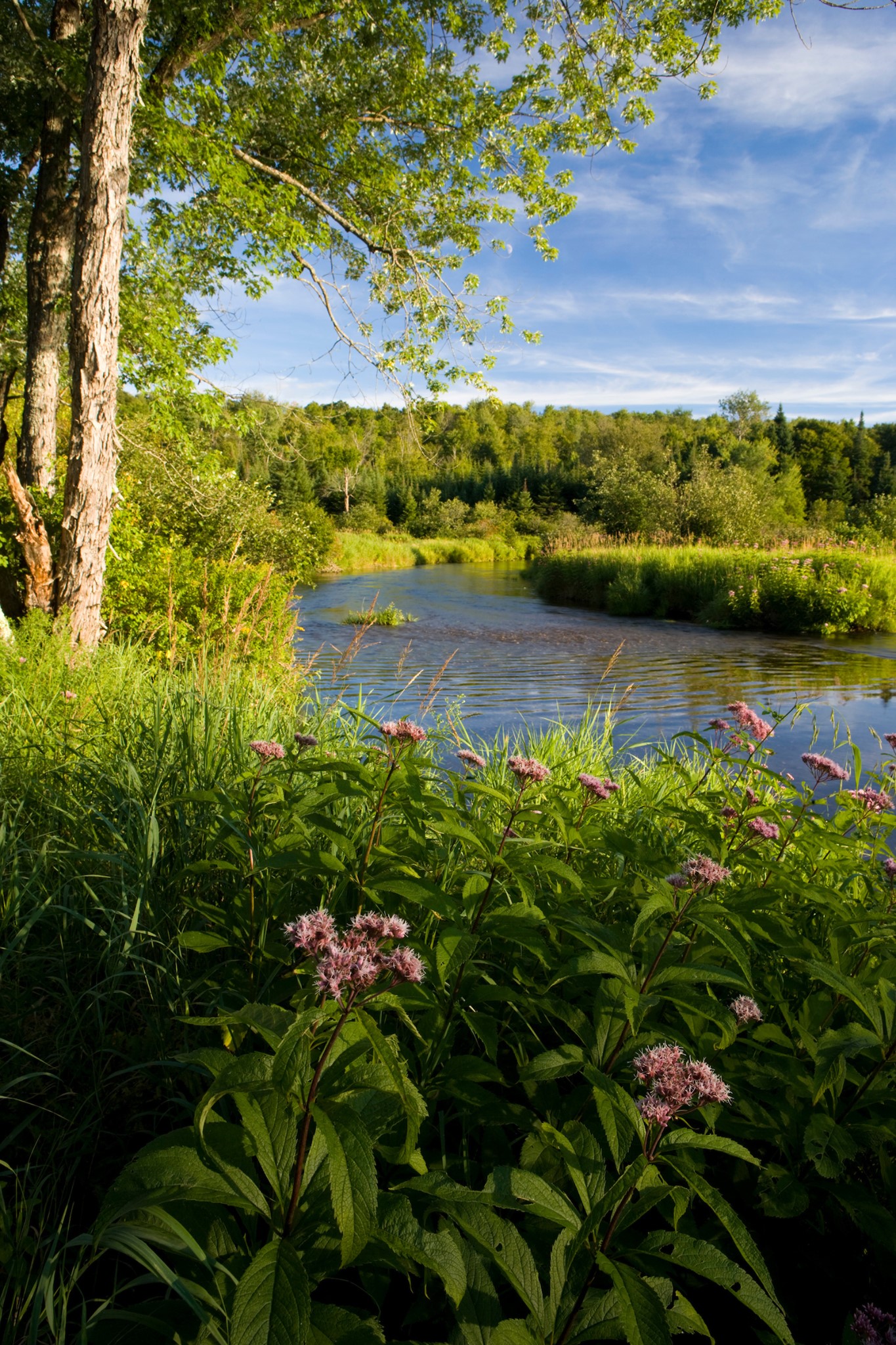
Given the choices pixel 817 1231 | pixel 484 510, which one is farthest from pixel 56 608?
pixel 484 510

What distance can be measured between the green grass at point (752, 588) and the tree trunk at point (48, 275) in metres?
14.6

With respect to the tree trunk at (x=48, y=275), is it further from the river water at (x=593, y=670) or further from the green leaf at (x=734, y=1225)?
the green leaf at (x=734, y=1225)

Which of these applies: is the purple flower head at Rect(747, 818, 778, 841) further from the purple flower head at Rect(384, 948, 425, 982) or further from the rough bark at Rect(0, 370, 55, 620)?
the rough bark at Rect(0, 370, 55, 620)

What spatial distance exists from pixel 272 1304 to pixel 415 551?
3865 cm

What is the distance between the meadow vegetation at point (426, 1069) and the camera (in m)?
0.89

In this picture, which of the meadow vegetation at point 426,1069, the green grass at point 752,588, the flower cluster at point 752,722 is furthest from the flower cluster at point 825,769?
the green grass at point 752,588

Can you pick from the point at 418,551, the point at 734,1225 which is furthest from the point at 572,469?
the point at 734,1225

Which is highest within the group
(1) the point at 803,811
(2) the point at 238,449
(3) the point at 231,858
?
(2) the point at 238,449

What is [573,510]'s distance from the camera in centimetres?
5278

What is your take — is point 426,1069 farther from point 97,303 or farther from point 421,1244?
point 97,303

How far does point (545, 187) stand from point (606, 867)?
9442 millimetres

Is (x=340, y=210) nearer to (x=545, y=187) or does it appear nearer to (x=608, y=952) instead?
(x=545, y=187)

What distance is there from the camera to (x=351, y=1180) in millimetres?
802

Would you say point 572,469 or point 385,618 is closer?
point 385,618
